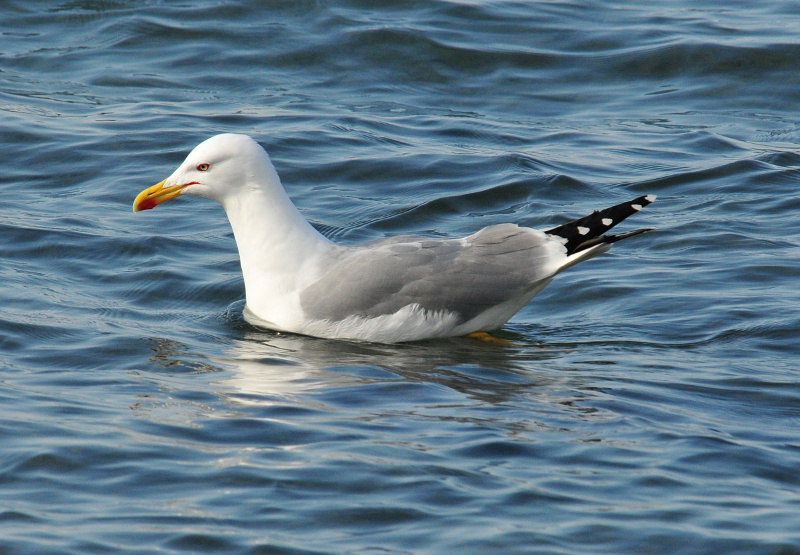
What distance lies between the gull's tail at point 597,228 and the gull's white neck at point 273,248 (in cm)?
139

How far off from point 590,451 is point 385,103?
7.29 meters

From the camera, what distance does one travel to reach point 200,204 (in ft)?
30.3

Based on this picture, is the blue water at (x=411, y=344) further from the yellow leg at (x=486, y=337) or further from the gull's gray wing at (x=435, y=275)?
the gull's gray wing at (x=435, y=275)

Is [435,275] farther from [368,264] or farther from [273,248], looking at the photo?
[273,248]

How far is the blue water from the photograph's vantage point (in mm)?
4266

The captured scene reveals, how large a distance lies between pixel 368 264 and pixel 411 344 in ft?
1.67

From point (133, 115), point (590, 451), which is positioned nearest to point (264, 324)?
point (590, 451)

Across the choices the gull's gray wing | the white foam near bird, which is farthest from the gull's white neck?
the gull's gray wing

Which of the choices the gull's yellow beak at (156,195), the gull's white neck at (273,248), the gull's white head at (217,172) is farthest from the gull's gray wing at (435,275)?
the gull's yellow beak at (156,195)

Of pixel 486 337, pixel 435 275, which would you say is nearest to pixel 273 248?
pixel 435 275

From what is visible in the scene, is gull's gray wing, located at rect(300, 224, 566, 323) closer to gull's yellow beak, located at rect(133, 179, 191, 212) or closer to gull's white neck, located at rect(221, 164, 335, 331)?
gull's white neck, located at rect(221, 164, 335, 331)

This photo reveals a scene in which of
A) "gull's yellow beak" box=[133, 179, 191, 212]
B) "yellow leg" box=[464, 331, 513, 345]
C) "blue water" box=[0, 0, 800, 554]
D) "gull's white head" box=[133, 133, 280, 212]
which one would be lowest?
"yellow leg" box=[464, 331, 513, 345]

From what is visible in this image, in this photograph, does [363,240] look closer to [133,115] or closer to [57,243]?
[57,243]

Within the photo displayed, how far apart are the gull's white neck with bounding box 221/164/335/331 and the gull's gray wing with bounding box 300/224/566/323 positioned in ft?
0.44
